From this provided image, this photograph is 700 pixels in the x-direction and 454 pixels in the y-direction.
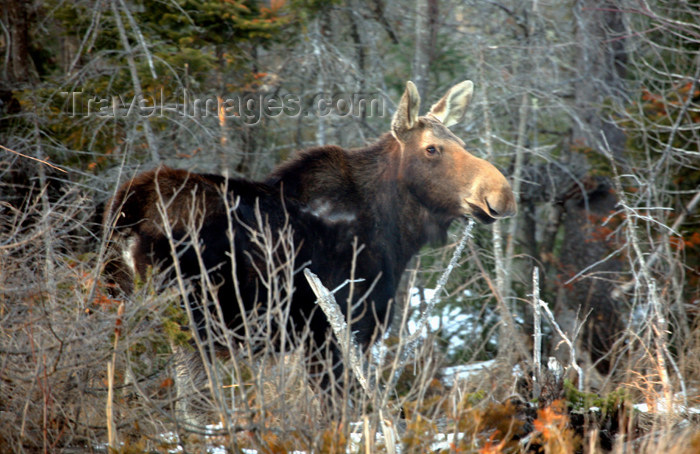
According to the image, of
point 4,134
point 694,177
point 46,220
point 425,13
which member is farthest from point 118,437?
point 694,177

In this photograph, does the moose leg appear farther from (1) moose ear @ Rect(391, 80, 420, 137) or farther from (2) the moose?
(1) moose ear @ Rect(391, 80, 420, 137)

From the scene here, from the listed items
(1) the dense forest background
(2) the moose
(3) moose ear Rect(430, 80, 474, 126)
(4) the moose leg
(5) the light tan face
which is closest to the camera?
(4) the moose leg

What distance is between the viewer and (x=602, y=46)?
10.1 metres

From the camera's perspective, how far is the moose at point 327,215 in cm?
558

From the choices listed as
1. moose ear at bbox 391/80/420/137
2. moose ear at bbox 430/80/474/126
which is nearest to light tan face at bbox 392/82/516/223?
moose ear at bbox 391/80/420/137

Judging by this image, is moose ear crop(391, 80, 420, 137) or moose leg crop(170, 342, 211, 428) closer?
moose leg crop(170, 342, 211, 428)

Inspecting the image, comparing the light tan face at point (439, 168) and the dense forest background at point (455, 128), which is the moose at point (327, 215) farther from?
the dense forest background at point (455, 128)

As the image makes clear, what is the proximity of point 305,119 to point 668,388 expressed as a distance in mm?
7379

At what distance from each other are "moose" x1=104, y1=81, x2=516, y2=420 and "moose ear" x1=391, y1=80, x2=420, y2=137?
11 millimetres

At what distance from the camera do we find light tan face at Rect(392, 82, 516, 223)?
21.0ft

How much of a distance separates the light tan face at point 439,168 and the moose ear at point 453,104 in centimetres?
54

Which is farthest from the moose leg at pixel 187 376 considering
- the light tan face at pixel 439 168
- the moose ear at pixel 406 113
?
the moose ear at pixel 406 113

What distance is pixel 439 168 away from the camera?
21.6 feet

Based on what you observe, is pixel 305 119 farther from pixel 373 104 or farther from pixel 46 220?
pixel 46 220
